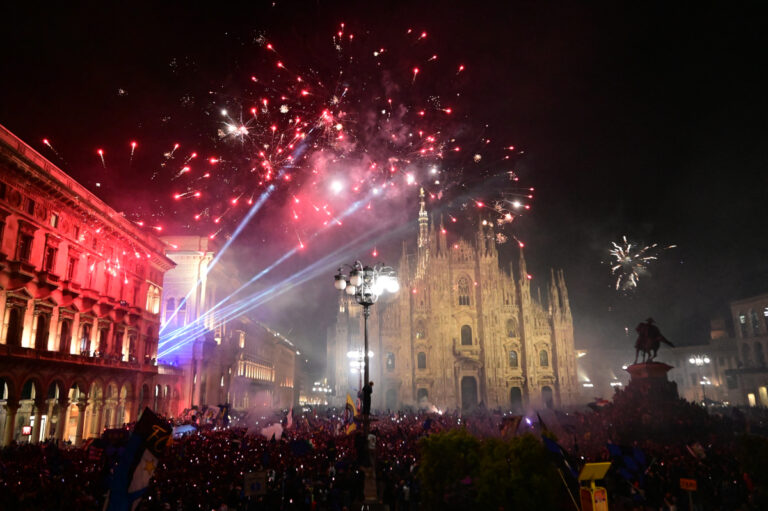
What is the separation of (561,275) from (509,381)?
14.7 m

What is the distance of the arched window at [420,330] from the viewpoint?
60125 millimetres

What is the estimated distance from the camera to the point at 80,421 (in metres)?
27.2

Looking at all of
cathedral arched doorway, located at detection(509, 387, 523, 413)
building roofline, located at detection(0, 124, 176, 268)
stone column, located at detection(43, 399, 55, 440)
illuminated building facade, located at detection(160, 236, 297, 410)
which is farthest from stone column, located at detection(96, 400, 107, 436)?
cathedral arched doorway, located at detection(509, 387, 523, 413)

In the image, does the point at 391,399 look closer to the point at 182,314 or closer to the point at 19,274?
the point at 182,314

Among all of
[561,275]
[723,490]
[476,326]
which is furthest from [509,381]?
[723,490]

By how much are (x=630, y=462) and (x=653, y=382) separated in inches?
634

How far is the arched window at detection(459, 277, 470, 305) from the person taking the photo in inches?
2405

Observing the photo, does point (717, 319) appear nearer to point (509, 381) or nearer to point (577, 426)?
point (509, 381)

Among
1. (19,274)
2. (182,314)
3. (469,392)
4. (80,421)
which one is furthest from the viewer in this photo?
(469,392)

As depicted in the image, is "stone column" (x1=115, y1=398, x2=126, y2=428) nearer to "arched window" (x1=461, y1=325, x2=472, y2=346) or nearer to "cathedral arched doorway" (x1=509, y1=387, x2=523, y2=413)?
"arched window" (x1=461, y1=325, x2=472, y2=346)

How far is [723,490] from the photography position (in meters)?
13.0

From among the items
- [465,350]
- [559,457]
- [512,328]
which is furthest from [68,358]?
[512,328]

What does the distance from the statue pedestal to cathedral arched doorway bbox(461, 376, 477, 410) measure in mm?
33881

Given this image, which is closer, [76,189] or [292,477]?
[292,477]
